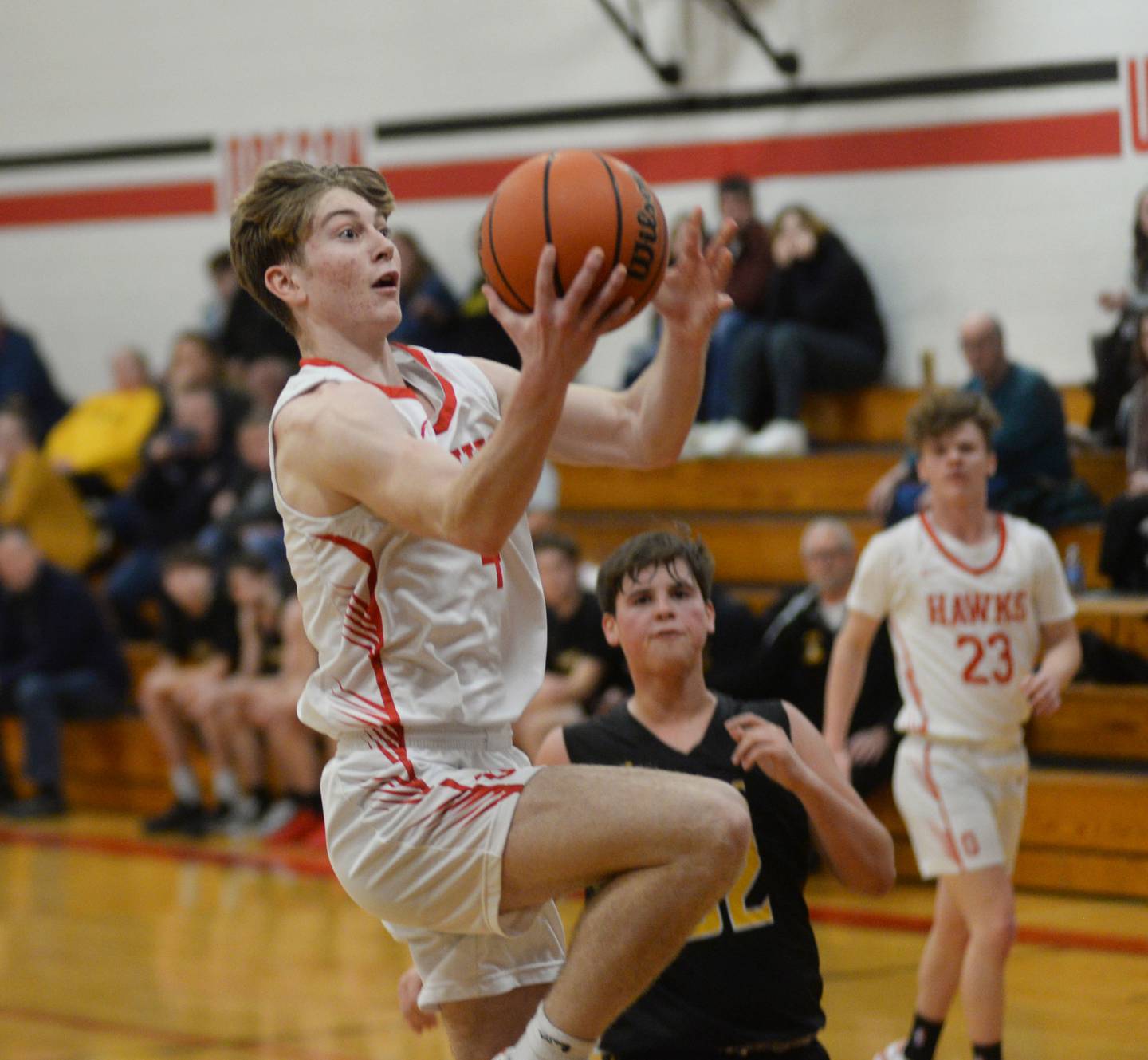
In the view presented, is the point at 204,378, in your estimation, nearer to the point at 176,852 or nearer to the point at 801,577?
the point at 176,852

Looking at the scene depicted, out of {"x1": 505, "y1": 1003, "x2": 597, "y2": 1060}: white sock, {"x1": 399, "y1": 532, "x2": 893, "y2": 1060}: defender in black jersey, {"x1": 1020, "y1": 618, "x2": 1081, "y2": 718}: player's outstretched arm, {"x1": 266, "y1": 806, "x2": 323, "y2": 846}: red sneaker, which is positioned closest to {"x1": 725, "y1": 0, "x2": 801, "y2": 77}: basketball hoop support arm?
{"x1": 266, "y1": 806, "x2": 323, "y2": 846}: red sneaker

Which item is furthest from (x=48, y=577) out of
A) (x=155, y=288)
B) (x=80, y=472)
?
(x=155, y=288)

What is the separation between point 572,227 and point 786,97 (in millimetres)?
7905

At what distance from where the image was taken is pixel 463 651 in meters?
3.00

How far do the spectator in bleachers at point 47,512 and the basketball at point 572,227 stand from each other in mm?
8575

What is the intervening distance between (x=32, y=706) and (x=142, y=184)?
4.83 meters

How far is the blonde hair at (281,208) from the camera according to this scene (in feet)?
9.98

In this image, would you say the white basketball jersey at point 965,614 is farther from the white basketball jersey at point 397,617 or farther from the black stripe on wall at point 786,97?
the black stripe on wall at point 786,97

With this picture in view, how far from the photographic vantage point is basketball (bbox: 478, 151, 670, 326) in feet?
8.89

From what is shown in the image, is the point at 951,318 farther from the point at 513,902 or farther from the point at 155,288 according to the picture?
the point at 513,902

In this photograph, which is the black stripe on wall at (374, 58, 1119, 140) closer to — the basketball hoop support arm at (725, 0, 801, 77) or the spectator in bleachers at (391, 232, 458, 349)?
the basketball hoop support arm at (725, 0, 801, 77)

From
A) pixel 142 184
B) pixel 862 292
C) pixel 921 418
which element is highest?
pixel 142 184

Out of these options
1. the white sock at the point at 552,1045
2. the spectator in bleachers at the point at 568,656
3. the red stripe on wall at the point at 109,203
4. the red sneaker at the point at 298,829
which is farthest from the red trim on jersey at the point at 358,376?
the red stripe on wall at the point at 109,203

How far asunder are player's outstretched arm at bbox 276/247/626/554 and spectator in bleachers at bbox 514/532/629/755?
4.79 meters
